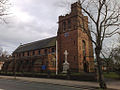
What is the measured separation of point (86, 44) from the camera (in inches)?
1655

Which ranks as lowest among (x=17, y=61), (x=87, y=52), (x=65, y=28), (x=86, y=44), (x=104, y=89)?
(x=104, y=89)

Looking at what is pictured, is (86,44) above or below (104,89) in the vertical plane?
above

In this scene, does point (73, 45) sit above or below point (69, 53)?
above

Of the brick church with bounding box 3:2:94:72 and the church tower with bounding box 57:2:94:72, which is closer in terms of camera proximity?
the church tower with bounding box 57:2:94:72

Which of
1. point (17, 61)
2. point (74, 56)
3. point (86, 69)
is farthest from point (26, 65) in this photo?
point (86, 69)

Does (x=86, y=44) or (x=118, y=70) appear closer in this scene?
Result: (x=118, y=70)

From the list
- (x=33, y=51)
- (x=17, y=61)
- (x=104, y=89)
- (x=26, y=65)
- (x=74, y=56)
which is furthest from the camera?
(x=33, y=51)

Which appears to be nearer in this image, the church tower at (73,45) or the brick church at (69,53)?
the church tower at (73,45)

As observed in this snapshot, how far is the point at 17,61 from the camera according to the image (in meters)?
47.6

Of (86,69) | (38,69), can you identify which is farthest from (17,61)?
(86,69)

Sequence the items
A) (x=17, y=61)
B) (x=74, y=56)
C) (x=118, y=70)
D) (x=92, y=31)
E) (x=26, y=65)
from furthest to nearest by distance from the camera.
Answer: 1. (x=17, y=61)
2. (x=26, y=65)
3. (x=74, y=56)
4. (x=118, y=70)
5. (x=92, y=31)

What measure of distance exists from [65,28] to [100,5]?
2798 centimetres

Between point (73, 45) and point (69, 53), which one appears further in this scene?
point (69, 53)

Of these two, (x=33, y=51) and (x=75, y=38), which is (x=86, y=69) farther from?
(x=33, y=51)
